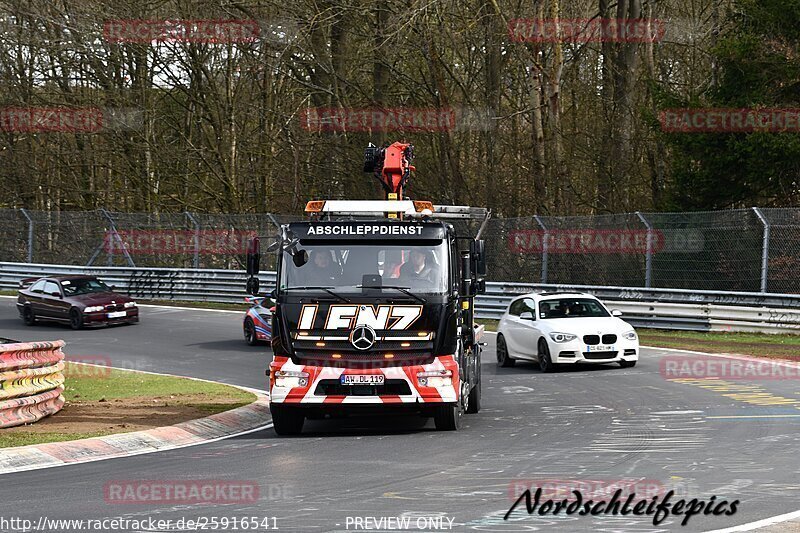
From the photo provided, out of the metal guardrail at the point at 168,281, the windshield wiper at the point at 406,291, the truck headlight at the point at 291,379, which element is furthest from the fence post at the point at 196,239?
the windshield wiper at the point at 406,291

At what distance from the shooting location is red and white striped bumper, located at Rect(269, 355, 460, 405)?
Result: 1335 centimetres

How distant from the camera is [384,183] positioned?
18672mm

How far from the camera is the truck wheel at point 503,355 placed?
23016mm

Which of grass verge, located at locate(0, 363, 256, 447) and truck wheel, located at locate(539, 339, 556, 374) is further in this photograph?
truck wheel, located at locate(539, 339, 556, 374)

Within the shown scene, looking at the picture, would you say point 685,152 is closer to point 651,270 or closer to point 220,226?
point 651,270

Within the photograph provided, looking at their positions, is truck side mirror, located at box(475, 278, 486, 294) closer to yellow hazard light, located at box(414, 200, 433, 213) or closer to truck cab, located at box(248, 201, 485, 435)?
truck cab, located at box(248, 201, 485, 435)

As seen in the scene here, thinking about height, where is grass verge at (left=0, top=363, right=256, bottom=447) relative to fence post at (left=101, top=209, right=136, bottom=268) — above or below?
below

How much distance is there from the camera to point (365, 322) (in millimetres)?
13352

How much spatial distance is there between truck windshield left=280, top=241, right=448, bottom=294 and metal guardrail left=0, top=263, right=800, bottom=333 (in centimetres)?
1488

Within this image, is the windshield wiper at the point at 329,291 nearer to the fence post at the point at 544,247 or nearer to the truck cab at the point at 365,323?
the truck cab at the point at 365,323

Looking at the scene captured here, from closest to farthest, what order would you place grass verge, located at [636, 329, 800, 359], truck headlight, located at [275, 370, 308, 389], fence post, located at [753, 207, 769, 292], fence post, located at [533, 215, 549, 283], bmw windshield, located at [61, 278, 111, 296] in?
truck headlight, located at [275, 370, 308, 389] → grass verge, located at [636, 329, 800, 359] → fence post, located at [753, 207, 769, 292] → bmw windshield, located at [61, 278, 111, 296] → fence post, located at [533, 215, 549, 283]

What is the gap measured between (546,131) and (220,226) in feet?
36.3

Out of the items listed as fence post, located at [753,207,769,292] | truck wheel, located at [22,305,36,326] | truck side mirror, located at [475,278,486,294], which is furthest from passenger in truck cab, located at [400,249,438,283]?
truck wheel, located at [22,305,36,326]

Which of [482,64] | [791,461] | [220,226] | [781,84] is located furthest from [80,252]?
[791,461]
